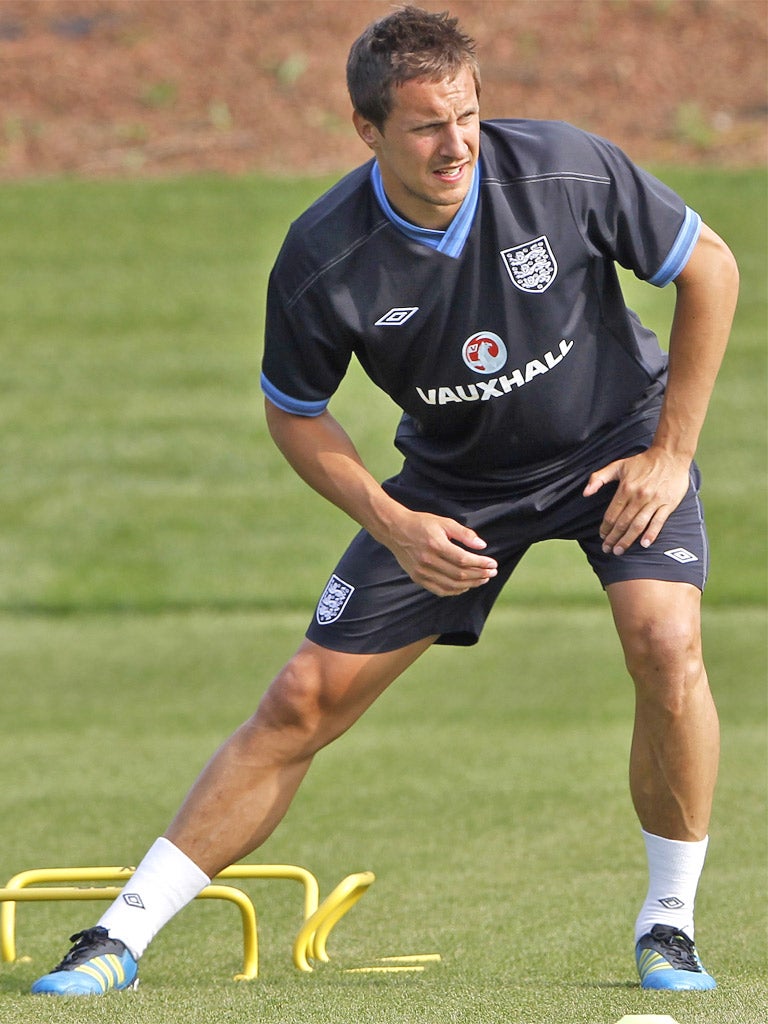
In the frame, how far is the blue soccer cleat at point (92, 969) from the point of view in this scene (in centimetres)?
344

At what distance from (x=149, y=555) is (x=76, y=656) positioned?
229 centimetres

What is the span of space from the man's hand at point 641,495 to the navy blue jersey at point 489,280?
0.60 feet

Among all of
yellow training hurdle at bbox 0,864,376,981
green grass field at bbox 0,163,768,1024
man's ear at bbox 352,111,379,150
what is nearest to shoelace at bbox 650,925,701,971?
green grass field at bbox 0,163,768,1024

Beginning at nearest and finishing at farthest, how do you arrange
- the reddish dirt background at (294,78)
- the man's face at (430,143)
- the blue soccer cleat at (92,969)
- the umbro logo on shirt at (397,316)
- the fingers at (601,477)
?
1. the man's face at (430,143)
2. the blue soccer cleat at (92,969)
3. the umbro logo on shirt at (397,316)
4. the fingers at (601,477)
5. the reddish dirt background at (294,78)

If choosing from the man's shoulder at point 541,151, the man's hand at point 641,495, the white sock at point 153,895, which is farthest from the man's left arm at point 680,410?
the white sock at point 153,895

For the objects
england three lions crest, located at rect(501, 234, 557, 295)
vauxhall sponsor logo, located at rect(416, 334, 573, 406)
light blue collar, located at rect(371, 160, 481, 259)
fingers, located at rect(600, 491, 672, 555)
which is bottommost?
fingers, located at rect(600, 491, 672, 555)

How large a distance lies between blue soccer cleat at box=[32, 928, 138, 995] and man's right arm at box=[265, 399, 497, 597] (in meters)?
1.07

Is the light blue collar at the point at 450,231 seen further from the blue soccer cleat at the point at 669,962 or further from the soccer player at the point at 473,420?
the blue soccer cleat at the point at 669,962

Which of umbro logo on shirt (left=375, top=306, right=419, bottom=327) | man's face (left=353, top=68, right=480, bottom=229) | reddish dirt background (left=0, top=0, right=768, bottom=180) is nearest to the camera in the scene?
man's face (left=353, top=68, right=480, bottom=229)

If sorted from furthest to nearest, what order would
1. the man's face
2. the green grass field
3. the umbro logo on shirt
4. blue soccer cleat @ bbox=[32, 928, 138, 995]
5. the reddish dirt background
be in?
the reddish dirt background → the green grass field → the umbro logo on shirt → blue soccer cleat @ bbox=[32, 928, 138, 995] → the man's face

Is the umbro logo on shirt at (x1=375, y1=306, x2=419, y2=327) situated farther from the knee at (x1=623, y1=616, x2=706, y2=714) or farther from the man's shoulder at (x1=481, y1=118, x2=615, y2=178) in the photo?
the knee at (x1=623, y1=616, x2=706, y2=714)

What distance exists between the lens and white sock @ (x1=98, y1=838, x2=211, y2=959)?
3633 mm

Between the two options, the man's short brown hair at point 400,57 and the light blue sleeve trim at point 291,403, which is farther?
the light blue sleeve trim at point 291,403

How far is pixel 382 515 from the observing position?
3.62m
